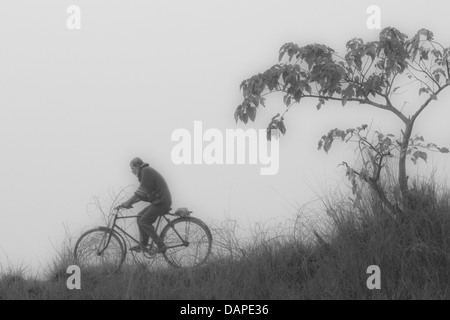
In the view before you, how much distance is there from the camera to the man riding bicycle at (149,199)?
9727mm

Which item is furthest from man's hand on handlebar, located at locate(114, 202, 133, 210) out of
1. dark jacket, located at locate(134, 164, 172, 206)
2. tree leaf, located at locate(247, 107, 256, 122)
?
tree leaf, located at locate(247, 107, 256, 122)

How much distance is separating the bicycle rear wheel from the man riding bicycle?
23cm

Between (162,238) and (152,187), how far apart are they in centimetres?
75

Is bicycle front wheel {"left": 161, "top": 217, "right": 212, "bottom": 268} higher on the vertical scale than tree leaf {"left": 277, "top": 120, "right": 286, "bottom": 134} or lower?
lower

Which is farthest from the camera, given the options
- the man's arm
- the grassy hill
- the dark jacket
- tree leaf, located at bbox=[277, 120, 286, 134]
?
the man's arm

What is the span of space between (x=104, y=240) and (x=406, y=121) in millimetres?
3637

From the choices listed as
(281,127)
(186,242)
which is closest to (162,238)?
(186,242)

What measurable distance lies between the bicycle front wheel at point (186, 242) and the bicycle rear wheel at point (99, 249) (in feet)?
1.76

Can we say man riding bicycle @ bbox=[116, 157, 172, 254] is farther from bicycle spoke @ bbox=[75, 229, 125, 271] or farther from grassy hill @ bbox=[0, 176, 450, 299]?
grassy hill @ bbox=[0, 176, 450, 299]

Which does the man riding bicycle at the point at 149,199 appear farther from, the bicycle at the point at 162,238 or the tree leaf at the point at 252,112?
the tree leaf at the point at 252,112

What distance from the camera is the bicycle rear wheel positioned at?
9.87m

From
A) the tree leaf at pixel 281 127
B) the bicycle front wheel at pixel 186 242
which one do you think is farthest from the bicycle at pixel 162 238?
the tree leaf at pixel 281 127
